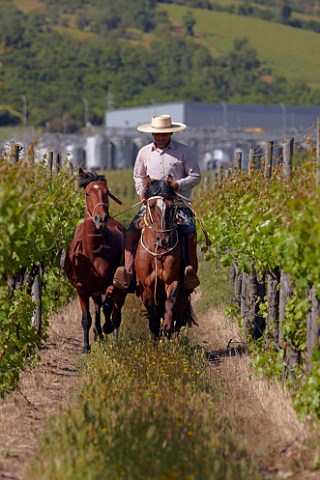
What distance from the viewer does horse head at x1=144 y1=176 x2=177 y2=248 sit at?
1252 centimetres

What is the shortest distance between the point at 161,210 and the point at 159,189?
0.28m

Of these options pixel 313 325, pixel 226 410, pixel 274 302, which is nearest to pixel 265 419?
pixel 226 410

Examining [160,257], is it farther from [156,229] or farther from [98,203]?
[98,203]

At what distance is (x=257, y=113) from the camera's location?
510ft

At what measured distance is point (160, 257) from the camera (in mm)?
12891

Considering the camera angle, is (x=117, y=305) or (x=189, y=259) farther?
(x=117, y=305)

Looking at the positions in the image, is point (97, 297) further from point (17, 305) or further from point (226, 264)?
point (17, 305)

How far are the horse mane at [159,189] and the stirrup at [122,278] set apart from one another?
1068 mm

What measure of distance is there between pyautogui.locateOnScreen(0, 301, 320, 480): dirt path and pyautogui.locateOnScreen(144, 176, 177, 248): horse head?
1564mm

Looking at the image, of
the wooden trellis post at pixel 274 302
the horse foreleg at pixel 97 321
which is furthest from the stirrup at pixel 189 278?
the horse foreleg at pixel 97 321

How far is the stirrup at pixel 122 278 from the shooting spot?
13305 millimetres

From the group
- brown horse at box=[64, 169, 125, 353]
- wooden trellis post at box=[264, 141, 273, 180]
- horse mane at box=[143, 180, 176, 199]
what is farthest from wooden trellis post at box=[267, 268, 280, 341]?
wooden trellis post at box=[264, 141, 273, 180]

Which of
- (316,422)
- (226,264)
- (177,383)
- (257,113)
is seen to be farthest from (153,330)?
(257,113)

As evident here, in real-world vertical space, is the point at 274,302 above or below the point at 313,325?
above
